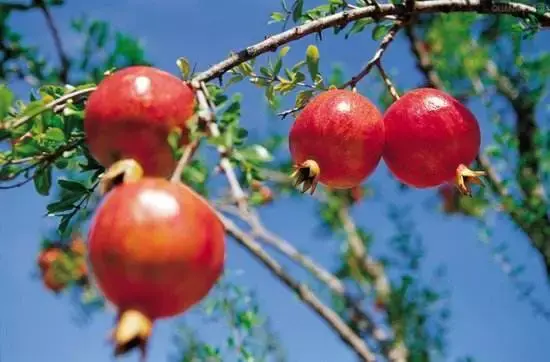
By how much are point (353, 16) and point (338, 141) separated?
0.21 metres

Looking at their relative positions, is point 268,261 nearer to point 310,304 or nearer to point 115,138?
point 310,304

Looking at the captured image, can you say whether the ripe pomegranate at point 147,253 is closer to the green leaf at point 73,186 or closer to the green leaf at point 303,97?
the green leaf at point 73,186

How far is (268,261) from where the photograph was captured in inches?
80.5

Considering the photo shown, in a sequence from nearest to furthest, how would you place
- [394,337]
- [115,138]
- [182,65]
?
[115,138] < [182,65] < [394,337]

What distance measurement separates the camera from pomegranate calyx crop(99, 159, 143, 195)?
0.64m

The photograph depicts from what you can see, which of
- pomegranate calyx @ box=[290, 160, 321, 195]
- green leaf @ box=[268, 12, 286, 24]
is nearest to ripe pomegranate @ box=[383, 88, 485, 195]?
pomegranate calyx @ box=[290, 160, 321, 195]

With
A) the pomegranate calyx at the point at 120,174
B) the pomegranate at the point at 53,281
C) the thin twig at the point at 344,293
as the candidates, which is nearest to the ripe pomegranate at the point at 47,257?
the pomegranate at the point at 53,281

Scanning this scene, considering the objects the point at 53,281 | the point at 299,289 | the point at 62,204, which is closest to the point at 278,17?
the point at 62,204

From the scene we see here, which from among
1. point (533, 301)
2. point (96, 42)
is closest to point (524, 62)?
point (533, 301)

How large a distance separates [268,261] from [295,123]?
44.8 inches

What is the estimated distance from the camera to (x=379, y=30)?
4.00 feet

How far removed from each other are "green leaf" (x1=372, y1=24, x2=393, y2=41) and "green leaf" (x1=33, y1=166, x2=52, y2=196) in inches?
23.1

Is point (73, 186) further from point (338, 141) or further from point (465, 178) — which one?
point (465, 178)

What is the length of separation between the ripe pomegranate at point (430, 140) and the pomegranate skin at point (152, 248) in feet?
1.31
